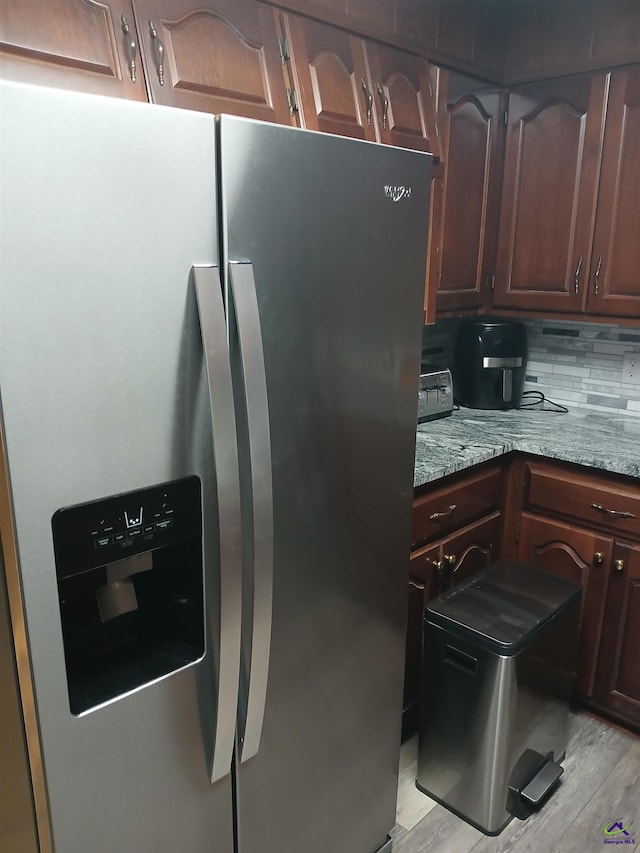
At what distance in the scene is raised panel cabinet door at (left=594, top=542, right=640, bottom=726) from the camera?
205 centimetres

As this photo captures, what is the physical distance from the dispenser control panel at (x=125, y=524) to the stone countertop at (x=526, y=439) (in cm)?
90

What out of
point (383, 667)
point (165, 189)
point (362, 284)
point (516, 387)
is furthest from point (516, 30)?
point (383, 667)

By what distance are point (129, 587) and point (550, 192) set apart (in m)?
2.04

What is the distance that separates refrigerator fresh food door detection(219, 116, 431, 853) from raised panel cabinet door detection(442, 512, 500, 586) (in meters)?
0.59

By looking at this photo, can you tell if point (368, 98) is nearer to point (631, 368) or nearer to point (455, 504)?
point (455, 504)

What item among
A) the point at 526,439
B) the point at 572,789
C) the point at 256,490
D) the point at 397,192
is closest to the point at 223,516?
the point at 256,490

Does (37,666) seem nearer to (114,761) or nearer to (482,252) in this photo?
(114,761)

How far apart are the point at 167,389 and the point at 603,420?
203 cm

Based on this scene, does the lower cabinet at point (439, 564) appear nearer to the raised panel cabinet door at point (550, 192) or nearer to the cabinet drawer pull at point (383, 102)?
the raised panel cabinet door at point (550, 192)

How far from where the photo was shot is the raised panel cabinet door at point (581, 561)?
2117mm

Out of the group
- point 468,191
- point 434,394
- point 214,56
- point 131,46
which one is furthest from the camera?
point 434,394

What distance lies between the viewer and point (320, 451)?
1212 millimetres

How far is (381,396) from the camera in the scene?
51.8 inches

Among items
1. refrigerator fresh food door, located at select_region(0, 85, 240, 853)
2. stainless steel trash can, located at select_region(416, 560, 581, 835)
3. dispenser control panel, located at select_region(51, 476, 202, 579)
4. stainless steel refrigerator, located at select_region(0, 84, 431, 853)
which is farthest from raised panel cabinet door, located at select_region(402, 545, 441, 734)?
dispenser control panel, located at select_region(51, 476, 202, 579)
